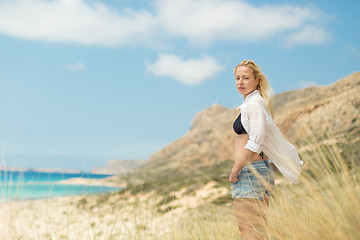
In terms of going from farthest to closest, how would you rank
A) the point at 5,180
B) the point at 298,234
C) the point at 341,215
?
the point at 5,180
the point at 298,234
the point at 341,215

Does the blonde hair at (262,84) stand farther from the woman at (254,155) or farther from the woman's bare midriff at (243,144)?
the woman's bare midriff at (243,144)

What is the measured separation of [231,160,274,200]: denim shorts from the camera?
2795 millimetres

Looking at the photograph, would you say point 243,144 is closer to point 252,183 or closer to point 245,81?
point 252,183

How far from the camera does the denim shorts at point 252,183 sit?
110 inches

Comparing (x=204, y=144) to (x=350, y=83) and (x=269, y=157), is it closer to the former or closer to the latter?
(x=350, y=83)

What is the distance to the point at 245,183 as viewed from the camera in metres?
2.82

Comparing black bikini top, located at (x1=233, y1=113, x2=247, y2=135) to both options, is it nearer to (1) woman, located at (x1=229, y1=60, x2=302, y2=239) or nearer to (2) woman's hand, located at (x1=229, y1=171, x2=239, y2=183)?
(1) woman, located at (x1=229, y1=60, x2=302, y2=239)

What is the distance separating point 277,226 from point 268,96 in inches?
42.7

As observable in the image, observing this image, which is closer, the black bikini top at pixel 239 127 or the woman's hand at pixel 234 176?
the woman's hand at pixel 234 176

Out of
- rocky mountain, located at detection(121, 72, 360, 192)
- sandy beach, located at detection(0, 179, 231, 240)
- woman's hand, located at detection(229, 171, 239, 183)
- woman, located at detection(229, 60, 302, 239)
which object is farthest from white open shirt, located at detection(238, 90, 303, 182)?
rocky mountain, located at detection(121, 72, 360, 192)

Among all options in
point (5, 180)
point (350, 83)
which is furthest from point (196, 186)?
point (350, 83)

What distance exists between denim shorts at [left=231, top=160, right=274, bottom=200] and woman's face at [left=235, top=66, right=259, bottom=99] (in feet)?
1.99

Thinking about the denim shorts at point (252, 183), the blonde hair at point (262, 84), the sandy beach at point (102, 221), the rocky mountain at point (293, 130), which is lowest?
the denim shorts at point (252, 183)

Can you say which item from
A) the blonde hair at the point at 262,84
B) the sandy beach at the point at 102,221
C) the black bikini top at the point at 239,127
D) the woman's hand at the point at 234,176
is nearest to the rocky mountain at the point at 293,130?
the sandy beach at the point at 102,221
